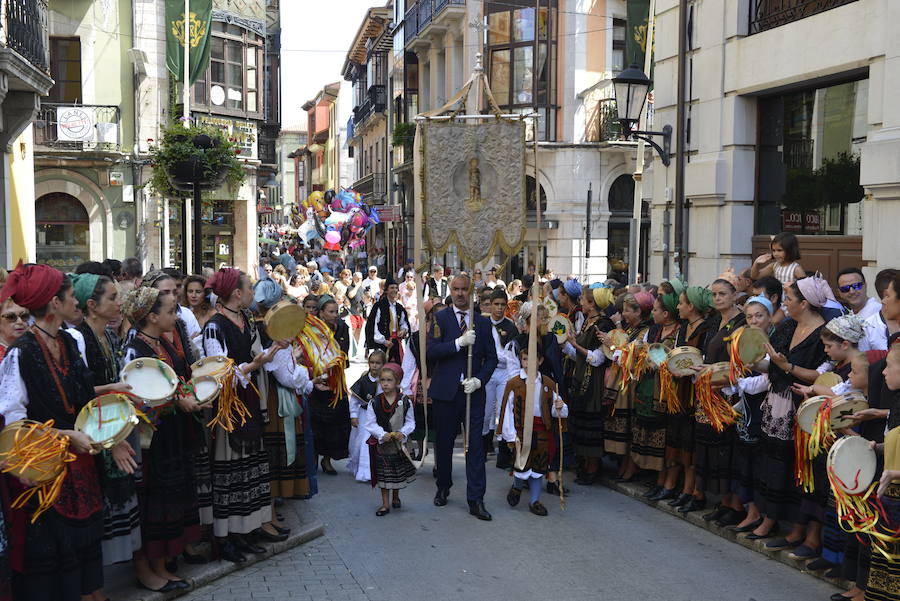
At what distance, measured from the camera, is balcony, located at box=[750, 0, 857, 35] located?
35.5 feet

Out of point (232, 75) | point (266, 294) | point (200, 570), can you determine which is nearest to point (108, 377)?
point (200, 570)

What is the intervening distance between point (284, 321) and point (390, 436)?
1.86 metres

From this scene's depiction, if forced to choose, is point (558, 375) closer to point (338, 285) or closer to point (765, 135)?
point (765, 135)

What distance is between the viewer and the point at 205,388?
588 centimetres

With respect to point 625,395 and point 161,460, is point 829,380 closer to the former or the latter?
point 625,395

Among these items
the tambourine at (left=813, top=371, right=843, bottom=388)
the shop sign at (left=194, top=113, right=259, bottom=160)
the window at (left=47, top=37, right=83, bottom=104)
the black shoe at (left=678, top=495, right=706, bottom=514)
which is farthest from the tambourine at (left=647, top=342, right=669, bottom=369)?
the shop sign at (left=194, top=113, right=259, bottom=160)

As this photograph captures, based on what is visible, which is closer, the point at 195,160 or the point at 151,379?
the point at 151,379

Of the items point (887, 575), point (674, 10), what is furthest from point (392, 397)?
point (674, 10)

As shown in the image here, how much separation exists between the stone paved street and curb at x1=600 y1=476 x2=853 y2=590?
0.19 ft

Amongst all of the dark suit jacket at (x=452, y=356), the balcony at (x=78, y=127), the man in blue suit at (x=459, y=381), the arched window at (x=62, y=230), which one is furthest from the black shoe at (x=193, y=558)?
the arched window at (x=62, y=230)

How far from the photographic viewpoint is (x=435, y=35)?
35.0 metres

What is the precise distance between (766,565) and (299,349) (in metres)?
3.88

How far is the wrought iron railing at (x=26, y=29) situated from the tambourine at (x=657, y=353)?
8.82 metres

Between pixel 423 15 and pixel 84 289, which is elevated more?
pixel 423 15
